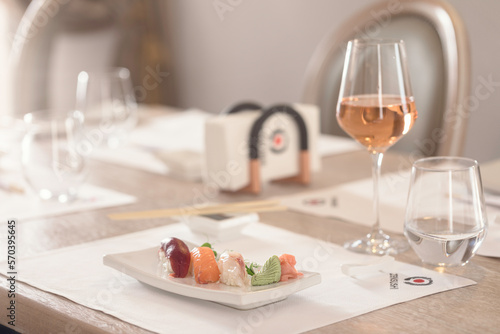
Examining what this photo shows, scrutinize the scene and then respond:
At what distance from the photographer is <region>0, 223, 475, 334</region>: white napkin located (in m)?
0.71

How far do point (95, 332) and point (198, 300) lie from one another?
0.11m

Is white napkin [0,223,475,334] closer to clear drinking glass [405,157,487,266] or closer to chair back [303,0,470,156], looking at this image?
clear drinking glass [405,157,487,266]

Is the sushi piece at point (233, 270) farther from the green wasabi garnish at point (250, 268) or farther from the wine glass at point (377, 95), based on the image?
the wine glass at point (377, 95)

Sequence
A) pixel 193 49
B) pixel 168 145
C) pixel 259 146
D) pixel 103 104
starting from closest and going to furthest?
pixel 259 146 < pixel 103 104 < pixel 168 145 < pixel 193 49

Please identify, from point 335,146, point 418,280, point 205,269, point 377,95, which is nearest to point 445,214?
point 418,280

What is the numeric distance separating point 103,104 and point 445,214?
996 millimetres

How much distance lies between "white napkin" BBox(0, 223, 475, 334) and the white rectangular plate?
0.01m

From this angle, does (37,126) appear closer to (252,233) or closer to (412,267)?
(252,233)

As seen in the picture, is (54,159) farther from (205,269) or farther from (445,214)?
(445,214)

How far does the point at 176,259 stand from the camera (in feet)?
2.54

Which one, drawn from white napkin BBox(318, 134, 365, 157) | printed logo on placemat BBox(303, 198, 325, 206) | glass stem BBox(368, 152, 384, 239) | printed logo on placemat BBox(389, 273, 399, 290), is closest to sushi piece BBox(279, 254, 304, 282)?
printed logo on placemat BBox(389, 273, 399, 290)

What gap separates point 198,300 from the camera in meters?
0.76

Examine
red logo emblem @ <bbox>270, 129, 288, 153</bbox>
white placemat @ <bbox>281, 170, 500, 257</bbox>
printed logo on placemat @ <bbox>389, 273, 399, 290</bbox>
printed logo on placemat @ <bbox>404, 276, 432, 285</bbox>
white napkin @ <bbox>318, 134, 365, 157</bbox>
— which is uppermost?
red logo emblem @ <bbox>270, 129, 288, 153</bbox>

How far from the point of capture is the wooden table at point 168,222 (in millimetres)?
705
